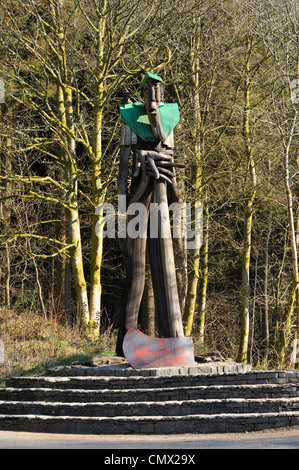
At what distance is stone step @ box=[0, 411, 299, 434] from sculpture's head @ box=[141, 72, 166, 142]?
4917mm

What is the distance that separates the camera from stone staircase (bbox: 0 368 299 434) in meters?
8.84

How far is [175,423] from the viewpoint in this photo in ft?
29.0

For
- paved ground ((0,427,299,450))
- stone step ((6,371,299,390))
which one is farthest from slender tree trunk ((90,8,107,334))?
paved ground ((0,427,299,450))

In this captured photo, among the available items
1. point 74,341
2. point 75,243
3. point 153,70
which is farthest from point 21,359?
point 153,70

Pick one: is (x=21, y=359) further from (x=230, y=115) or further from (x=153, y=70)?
(x=230, y=115)

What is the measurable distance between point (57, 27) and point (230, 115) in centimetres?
492

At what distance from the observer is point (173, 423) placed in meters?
8.85

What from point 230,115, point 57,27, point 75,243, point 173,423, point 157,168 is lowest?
point 173,423

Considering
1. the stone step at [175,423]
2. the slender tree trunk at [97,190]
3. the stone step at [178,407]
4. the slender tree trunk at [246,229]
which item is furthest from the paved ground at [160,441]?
the slender tree trunk at [246,229]

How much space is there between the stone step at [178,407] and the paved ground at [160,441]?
1.80ft

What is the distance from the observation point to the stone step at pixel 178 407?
9.22 metres

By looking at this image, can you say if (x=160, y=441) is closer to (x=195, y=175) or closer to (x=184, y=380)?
(x=184, y=380)

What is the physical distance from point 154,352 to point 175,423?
227cm

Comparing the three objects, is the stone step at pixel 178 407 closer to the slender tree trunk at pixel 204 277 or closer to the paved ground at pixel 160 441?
the paved ground at pixel 160 441
